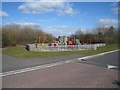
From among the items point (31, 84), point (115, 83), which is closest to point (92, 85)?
point (115, 83)

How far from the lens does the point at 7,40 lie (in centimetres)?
3281

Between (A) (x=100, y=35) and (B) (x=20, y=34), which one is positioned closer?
(B) (x=20, y=34)

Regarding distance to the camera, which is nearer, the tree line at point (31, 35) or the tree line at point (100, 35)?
the tree line at point (31, 35)

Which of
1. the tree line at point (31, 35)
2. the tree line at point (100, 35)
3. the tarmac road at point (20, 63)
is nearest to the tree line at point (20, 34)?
the tree line at point (31, 35)

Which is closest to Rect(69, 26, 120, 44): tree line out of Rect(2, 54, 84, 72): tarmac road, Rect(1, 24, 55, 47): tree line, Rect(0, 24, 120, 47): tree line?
Rect(0, 24, 120, 47): tree line

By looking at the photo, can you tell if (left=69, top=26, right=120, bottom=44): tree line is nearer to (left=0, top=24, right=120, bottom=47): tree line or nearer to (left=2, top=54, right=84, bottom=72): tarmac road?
(left=0, top=24, right=120, bottom=47): tree line

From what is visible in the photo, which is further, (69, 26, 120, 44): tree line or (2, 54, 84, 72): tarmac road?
(69, 26, 120, 44): tree line

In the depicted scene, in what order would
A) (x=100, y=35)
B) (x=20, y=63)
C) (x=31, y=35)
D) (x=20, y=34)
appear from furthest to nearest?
1. (x=100, y=35)
2. (x=31, y=35)
3. (x=20, y=34)
4. (x=20, y=63)

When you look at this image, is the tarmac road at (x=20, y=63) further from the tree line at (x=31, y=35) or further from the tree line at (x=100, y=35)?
the tree line at (x=100, y=35)

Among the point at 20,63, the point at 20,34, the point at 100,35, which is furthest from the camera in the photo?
the point at 100,35

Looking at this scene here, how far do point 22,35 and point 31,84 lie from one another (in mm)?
39271

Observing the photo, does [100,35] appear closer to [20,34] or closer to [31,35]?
[31,35]

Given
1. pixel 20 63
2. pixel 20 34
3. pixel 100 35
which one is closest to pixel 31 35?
pixel 20 34

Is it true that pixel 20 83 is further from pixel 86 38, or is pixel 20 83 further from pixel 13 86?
pixel 86 38
